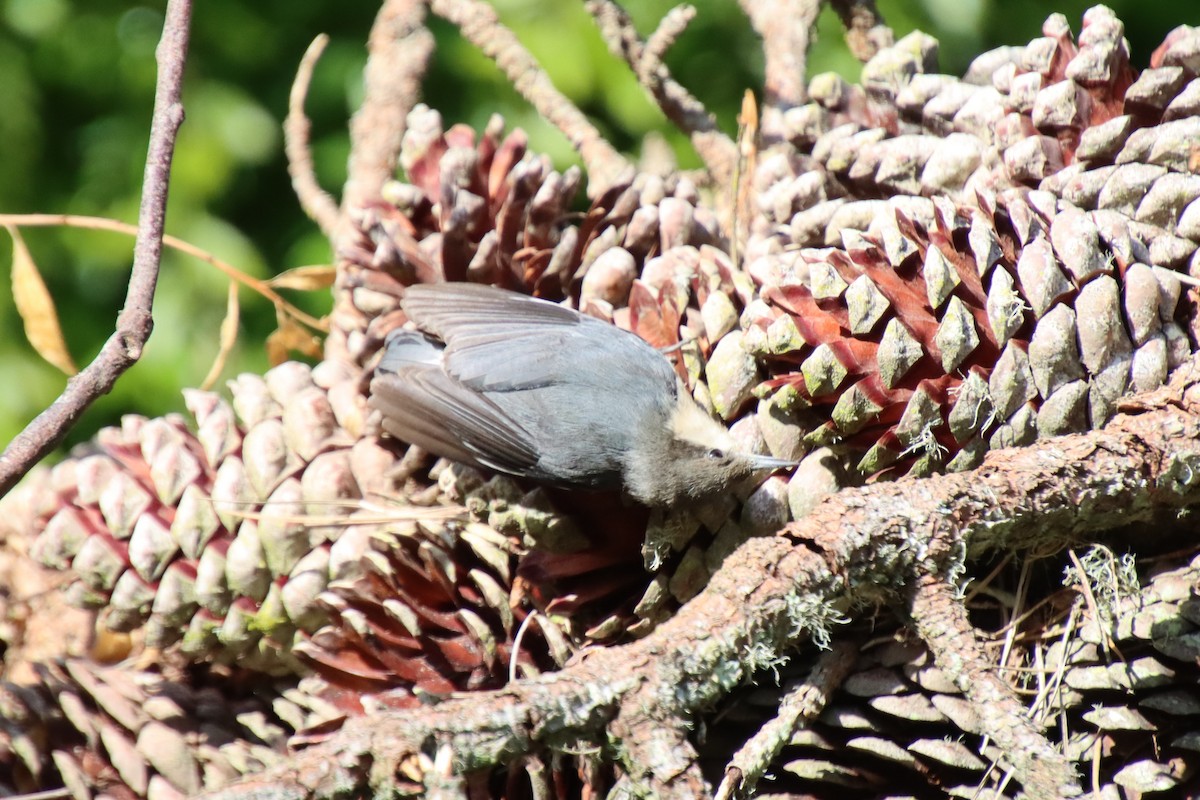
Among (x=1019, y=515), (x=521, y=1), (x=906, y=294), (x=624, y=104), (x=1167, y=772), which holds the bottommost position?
(x=1167, y=772)

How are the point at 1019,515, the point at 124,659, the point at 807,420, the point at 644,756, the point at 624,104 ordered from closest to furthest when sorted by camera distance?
1. the point at 644,756
2. the point at 1019,515
3. the point at 807,420
4. the point at 124,659
5. the point at 624,104

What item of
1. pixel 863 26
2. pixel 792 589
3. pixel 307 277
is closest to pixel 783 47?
pixel 863 26

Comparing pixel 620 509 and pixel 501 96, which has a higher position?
pixel 501 96

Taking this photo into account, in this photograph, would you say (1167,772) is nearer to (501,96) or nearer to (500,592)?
(500,592)

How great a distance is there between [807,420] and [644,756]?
0.94 feet

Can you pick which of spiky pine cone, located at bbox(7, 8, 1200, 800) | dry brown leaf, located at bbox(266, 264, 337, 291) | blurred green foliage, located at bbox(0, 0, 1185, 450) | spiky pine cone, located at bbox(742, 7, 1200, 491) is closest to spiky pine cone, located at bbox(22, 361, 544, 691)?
spiky pine cone, located at bbox(7, 8, 1200, 800)

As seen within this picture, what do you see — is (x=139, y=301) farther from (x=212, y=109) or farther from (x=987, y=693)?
(x=212, y=109)

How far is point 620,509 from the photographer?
771 millimetres

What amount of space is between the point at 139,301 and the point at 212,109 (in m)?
1.36

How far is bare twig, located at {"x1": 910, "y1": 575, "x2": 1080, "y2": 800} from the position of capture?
1.56 ft

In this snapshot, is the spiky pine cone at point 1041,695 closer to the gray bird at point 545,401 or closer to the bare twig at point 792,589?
the bare twig at point 792,589

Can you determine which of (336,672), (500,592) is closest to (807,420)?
(500,592)

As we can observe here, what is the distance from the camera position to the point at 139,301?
0.64m

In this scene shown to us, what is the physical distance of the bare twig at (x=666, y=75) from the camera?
994mm
